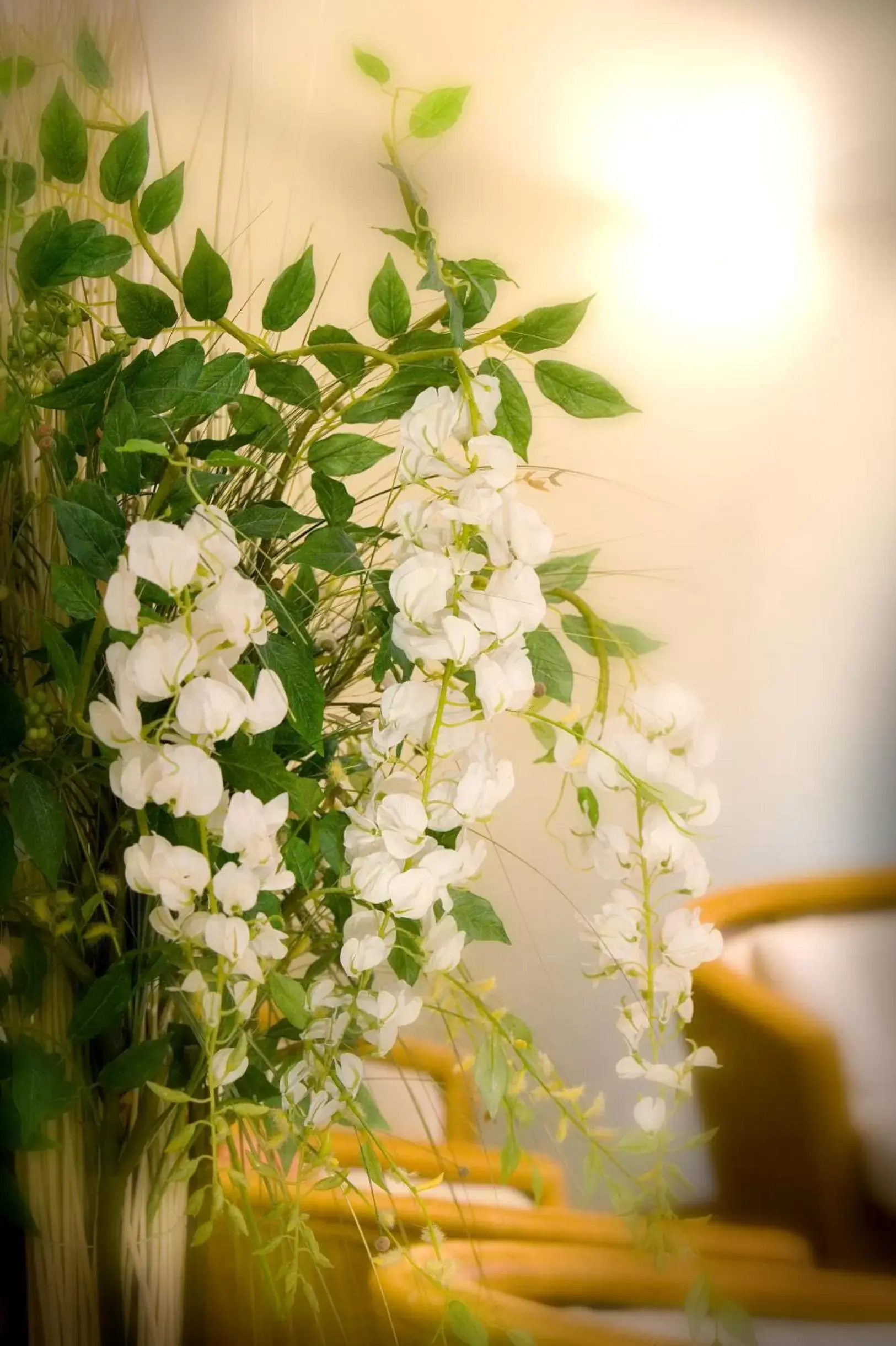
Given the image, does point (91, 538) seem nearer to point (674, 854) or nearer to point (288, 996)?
point (288, 996)

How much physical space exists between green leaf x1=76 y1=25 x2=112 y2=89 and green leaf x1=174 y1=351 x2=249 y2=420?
31cm

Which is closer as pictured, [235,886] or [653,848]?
[235,886]

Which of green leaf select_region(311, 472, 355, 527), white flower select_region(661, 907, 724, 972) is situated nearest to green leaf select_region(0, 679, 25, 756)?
Answer: green leaf select_region(311, 472, 355, 527)

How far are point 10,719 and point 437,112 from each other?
48cm

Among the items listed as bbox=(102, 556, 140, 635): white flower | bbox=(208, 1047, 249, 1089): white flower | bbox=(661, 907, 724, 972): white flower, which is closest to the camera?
bbox=(102, 556, 140, 635): white flower

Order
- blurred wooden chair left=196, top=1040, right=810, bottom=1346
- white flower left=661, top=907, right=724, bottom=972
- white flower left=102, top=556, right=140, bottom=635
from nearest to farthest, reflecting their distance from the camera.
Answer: white flower left=102, top=556, right=140, bottom=635 → white flower left=661, top=907, right=724, bottom=972 → blurred wooden chair left=196, top=1040, right=810, bottom=1346

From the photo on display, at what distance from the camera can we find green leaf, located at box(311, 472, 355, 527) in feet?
1.95

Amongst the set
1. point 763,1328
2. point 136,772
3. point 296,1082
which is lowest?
point 763,1328

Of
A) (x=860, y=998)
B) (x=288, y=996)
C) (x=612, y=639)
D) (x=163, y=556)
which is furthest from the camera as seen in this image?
(x=860, y=998)

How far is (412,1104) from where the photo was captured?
33.9 inches

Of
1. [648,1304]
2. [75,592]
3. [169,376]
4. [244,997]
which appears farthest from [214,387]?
[648,1304]

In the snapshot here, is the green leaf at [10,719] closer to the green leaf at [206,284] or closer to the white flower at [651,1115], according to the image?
the green leaf at [206,284]

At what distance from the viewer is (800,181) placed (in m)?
0.81

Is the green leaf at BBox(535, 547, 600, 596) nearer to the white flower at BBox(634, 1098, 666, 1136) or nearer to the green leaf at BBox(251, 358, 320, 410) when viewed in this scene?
the green leaf at BBox(251, 358, 320, 410)
